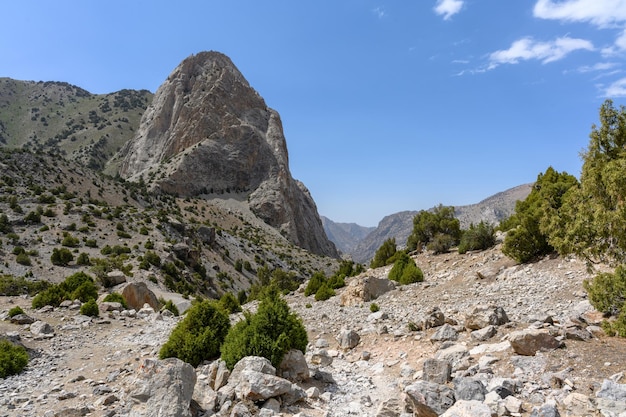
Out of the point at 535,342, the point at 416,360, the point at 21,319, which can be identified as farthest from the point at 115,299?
the point at 535,342

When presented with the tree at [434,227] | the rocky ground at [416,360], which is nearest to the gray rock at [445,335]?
the rocky ground at [416,360]

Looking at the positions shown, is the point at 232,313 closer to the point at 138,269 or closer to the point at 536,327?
the point at 536,327

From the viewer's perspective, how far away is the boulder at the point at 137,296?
2420 cm

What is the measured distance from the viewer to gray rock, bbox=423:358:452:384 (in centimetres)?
768

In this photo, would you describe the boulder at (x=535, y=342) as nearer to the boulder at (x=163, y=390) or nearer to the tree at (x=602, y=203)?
the tree at (x=602, y=203)

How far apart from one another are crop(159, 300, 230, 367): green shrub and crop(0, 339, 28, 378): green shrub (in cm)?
431

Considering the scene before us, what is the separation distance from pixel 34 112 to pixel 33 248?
5525 inches

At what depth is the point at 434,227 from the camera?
3600 cm

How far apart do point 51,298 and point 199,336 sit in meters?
A: 14.8

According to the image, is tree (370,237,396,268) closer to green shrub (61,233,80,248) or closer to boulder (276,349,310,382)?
boulder (276,349,310,382)

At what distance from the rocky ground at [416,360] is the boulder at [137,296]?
5.88 meters

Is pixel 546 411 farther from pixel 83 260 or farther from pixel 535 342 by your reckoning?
pixel 83 260

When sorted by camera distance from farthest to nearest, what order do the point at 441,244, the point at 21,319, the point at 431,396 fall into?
1. the point at 441,244
2. the point at 21,319
3. the point at 431,396

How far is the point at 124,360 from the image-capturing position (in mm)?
11734
